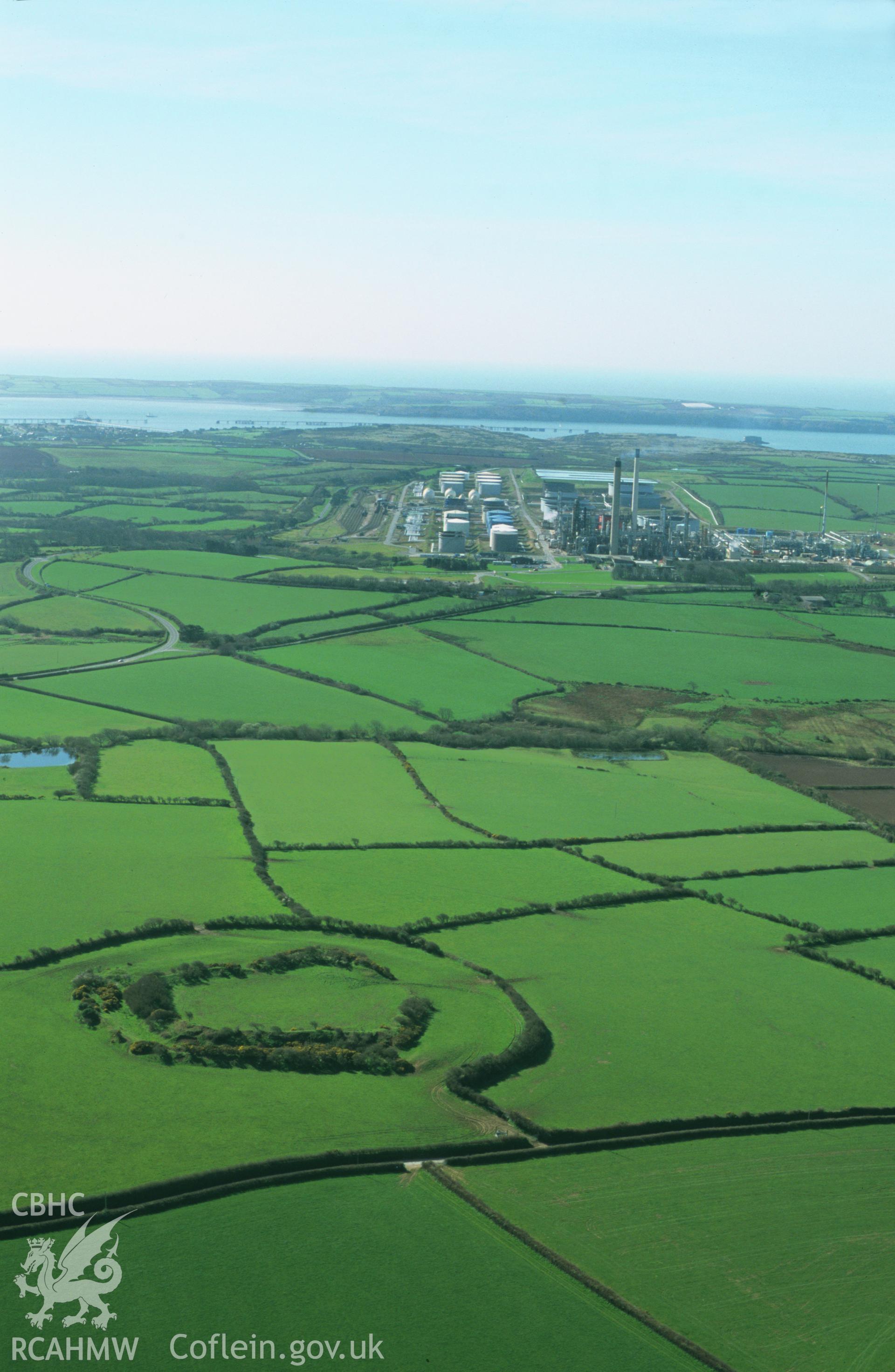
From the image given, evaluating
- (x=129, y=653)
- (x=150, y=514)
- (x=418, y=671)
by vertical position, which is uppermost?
(x=150, y=514)

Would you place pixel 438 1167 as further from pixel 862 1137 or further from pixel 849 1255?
pixel 862 1137

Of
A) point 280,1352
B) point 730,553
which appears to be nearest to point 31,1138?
point 280,1352

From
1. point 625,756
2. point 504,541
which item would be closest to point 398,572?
point 504,541

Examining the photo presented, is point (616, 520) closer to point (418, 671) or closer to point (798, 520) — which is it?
point (798, 520)

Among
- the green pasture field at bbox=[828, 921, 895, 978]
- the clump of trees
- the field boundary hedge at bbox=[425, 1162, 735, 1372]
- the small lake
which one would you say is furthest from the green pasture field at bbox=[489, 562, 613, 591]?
the field boundary hedge at bbox=[425, 1162, 735, 1372]

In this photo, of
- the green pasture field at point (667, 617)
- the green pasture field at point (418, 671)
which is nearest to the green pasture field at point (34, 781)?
the green pasture field at point (418, 671)

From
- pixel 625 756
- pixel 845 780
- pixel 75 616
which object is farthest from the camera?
pixel 75 616

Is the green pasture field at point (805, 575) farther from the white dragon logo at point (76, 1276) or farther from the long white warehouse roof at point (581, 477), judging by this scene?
the white dragon logo at point (76, 1276)
